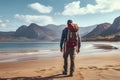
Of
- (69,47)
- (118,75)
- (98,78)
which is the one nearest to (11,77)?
(69,47)

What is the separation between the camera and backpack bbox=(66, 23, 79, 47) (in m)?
8.75

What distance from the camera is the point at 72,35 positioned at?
8773mm

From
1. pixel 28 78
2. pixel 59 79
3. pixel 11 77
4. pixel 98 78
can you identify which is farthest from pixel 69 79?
pixel 11 77

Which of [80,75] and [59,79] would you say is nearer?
[59,79]

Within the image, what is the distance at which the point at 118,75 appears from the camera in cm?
861

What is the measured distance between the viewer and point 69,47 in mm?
8938

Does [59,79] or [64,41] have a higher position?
[64,41]

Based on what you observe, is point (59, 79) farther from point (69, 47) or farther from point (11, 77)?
point (11, 77)

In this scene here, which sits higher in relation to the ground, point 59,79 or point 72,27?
point 72,27

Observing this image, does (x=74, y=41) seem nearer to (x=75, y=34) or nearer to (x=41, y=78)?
(x=75, y=34)

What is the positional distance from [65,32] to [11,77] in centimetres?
280

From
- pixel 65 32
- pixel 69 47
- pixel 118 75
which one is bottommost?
pixel 118 75

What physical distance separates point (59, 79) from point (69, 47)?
149cm

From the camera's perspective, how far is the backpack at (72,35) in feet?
28.7
